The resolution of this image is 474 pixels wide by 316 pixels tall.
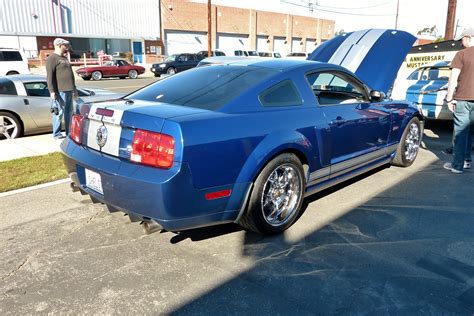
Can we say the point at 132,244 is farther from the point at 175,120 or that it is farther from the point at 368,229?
the point at 368,229

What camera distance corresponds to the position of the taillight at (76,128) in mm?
3574

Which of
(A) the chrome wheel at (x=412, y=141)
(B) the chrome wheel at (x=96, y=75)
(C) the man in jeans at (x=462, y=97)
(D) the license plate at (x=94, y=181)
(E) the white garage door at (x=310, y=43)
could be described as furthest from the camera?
(E) the white garage door at (x=310, y=43)

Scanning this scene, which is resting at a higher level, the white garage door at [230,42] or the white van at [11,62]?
the white garage door at [230,42]

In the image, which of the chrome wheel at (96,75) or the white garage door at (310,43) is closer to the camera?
the chrome wheel at (96,75)

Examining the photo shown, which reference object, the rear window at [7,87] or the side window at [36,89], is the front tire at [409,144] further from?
the rear window at [7,87]

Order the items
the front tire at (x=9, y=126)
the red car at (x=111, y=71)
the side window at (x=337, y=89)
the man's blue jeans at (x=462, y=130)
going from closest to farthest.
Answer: the side window at (x=337, y=89), the man's blue jeans at (x=462, y=130), the front tire at (x=9, y=126), the red car at (x=111, y=71)

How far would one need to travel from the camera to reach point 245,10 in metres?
51.4

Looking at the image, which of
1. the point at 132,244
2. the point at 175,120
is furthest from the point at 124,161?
the point at 132,244

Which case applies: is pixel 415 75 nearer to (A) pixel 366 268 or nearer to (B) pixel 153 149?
(A) pixel 366 268

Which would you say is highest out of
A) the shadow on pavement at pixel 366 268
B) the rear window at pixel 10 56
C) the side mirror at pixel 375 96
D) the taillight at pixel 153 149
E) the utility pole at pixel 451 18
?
the utility pole at pixel 451 18

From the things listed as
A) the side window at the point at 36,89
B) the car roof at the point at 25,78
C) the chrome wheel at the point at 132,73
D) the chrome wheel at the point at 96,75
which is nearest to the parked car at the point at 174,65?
the chrome wheel at the point at 132,73

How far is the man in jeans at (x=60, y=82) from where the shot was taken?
278 inches

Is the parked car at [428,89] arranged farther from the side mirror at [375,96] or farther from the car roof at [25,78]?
the car roof at [25,78]

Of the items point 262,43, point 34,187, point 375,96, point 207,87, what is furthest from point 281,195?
point 262,43
